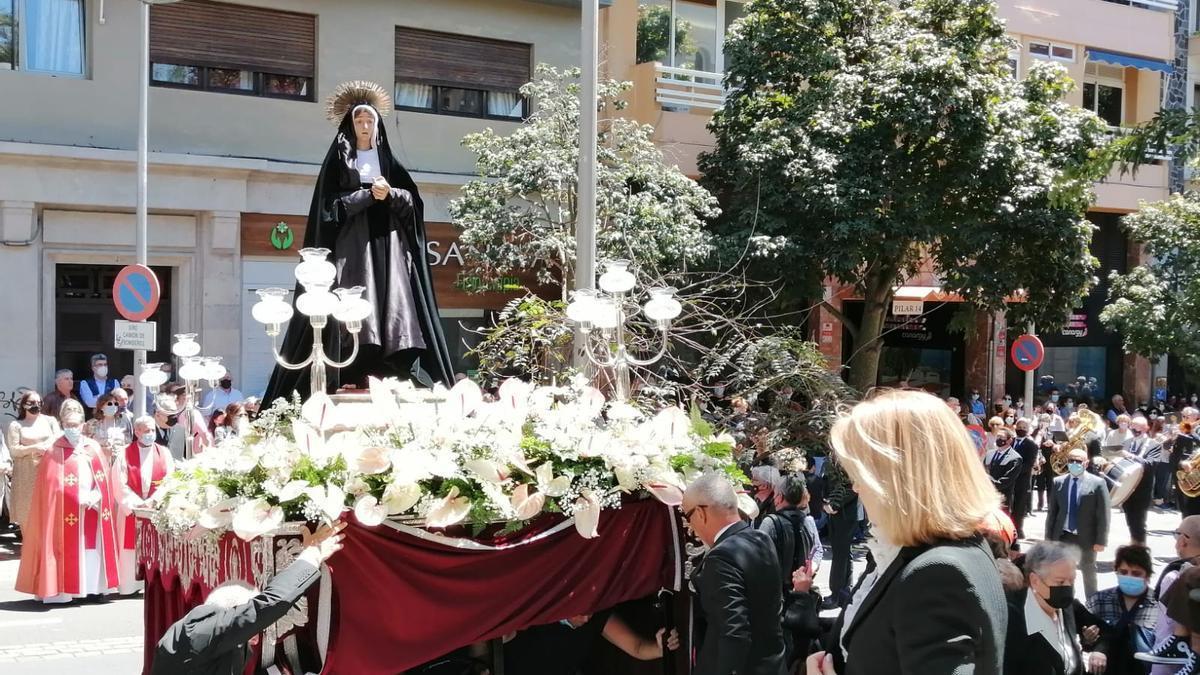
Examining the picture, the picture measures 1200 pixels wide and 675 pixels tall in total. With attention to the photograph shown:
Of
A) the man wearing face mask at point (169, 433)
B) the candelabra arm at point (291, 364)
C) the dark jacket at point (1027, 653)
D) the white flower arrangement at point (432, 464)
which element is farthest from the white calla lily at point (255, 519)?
the man wearing face mask at point (169, 433)

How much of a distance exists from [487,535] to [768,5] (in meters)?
16.1

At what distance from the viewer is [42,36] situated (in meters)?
18.0

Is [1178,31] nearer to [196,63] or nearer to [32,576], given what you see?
[196,63]

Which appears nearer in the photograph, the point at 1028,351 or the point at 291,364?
the point at 291,364

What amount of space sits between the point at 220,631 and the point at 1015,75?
25.8 m

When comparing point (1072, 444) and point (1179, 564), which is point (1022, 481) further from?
point (1179, 564)

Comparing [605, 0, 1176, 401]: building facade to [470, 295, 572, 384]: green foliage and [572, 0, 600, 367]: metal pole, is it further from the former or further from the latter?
[572, 0, 600, 367]: metal pole

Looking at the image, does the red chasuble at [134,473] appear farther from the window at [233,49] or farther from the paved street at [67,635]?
the window at [233,49]

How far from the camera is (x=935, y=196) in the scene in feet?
64.0

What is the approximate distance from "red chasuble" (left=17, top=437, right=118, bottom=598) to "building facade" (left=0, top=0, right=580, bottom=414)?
6418mm

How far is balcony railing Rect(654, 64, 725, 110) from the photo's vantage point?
22.5 meters

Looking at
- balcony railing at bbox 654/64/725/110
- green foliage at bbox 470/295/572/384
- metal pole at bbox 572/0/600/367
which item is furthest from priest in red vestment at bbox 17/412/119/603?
balcony railing at bbox 654/64/725/110

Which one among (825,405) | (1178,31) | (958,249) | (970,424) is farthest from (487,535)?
(1178,31)

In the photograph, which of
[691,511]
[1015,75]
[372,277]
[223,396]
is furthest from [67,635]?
[1015,75]
